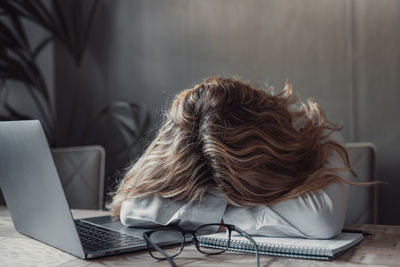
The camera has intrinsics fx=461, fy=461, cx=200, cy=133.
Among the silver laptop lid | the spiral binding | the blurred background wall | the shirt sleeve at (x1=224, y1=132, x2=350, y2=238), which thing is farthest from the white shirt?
the blurred background wall

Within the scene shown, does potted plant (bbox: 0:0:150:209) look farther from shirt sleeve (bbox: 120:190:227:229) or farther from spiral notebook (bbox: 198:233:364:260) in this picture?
spiral notebook (bbox: 198:233:364:260)

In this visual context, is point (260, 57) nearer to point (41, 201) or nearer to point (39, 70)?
point (39, 70)

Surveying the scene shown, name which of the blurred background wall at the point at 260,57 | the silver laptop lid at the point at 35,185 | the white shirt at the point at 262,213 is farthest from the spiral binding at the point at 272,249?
the blurred background wall at the point at 260,57

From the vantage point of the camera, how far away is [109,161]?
9.50 feet

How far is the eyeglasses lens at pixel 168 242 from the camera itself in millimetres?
890

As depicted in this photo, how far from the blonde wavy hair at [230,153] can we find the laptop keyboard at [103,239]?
109 millimetres

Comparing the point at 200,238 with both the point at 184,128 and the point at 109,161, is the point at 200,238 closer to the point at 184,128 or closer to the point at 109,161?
the point at 184,128

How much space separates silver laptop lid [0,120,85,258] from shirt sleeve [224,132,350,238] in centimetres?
38

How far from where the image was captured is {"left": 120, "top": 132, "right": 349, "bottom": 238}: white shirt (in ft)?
3.19

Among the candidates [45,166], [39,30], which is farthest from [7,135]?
[39,30]

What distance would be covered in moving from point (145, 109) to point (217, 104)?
5.58ft

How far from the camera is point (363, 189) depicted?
158 cm

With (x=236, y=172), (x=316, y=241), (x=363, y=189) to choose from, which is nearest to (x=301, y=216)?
(x=316, y=241)

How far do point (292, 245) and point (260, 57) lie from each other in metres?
1.69
